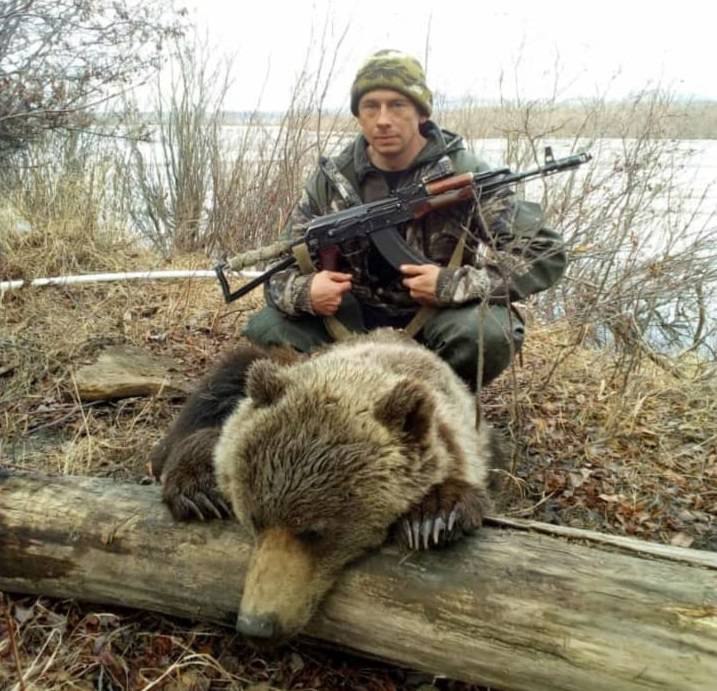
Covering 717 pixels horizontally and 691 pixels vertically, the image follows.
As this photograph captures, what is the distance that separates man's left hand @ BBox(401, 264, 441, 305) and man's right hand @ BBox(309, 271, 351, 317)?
0.35 m

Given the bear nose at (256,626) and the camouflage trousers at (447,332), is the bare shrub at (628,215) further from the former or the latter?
the bear nose at (256,626)

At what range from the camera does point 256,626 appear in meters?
2.11

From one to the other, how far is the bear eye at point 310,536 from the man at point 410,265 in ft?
6.32

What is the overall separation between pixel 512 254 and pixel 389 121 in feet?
3.49

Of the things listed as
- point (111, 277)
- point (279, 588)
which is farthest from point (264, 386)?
point (111, 277)

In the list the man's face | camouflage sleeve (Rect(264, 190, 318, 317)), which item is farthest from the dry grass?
the man's face

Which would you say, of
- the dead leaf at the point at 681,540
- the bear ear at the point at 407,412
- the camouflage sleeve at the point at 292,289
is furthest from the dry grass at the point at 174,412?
the camouflage sleeve at the point at 292,289

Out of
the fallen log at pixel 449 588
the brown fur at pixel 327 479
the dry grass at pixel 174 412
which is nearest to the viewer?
the fallen log at pixel 449 588

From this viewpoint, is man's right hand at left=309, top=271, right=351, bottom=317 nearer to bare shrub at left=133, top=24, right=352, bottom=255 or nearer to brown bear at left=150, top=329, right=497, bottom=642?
brown bear at left=150, top=329, right=497, bottom=642

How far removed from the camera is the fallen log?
201 centimetres

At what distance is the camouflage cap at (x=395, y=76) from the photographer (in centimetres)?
426

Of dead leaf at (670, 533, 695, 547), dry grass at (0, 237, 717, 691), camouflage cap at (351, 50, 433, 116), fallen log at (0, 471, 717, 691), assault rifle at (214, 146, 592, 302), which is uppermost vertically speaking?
camouflage cap at (351, 50, 433, 116)

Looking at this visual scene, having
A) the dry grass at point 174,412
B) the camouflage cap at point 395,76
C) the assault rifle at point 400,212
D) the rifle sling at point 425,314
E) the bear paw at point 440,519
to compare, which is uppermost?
the camouflage cap at point 395,76

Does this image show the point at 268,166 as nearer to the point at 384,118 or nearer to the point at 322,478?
the point at 384,118
